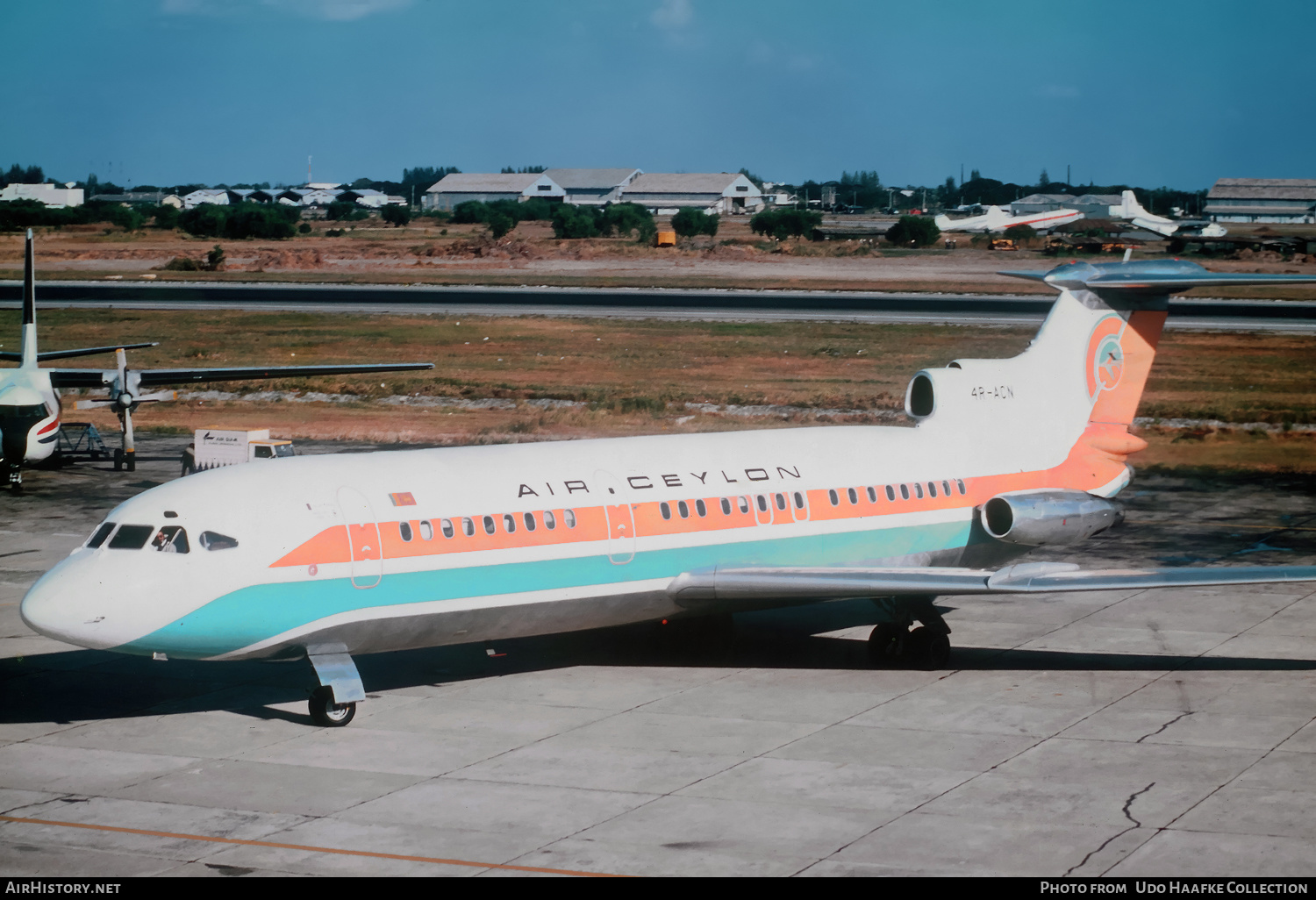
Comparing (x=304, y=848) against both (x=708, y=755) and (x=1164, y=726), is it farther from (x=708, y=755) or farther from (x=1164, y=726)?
(x=1164, y=726)

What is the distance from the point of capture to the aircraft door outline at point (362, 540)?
61.4 feet

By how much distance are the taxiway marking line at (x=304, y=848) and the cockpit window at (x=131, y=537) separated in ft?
12.5

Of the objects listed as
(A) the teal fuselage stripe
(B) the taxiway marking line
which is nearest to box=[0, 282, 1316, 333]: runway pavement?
(A) the teal fuselage stripe

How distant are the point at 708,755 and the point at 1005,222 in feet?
426

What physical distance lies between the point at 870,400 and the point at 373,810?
36.9 metres

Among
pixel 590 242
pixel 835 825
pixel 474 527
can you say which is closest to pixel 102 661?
pixel 474 527

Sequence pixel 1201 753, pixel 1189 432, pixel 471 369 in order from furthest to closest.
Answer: pixel 471 369
pixel 1189 432
pixel 1201 753

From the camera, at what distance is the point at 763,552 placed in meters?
22.1

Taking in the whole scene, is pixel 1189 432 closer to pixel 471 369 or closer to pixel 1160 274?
pixel 1160 274

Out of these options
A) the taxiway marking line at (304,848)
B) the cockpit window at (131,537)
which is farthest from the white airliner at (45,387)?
the taxiway marking line at (304,848)

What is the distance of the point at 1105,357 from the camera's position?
26031 mm

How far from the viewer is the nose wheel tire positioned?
18.7 metres

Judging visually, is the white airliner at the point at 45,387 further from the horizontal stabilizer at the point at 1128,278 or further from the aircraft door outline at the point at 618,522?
the horizontal stabilizer at the point at 1128,278

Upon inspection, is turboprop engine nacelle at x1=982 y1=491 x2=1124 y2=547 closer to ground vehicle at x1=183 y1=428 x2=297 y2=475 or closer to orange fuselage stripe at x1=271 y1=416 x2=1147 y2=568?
orange fuselage stripe at x1=271 y1=416 x2=1147 y2=568
